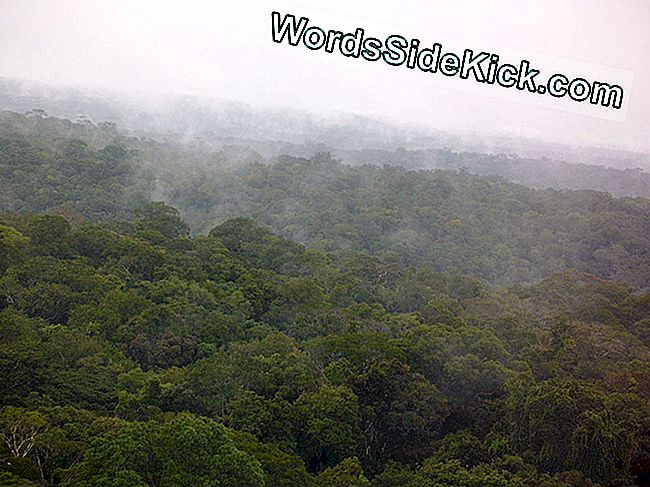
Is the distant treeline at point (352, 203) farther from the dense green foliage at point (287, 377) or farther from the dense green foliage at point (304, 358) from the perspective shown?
the dense green foliage at point (287, 377)

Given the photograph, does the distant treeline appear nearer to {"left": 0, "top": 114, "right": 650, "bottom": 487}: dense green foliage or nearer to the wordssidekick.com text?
{"left": 0, "top": 114, "right": 650, "bottom": 487}: dense green foliage

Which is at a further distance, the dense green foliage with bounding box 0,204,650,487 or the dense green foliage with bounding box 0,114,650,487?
the dense green foliage with bounding box 0,114,650,487

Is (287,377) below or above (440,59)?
below

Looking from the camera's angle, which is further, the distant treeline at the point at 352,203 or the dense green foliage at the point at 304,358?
the distant treeline at the point at 352,203

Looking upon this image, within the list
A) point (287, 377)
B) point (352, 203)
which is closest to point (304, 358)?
point (287, 377)

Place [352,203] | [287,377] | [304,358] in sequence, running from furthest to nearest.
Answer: [352,203], [304,358], [287,377]

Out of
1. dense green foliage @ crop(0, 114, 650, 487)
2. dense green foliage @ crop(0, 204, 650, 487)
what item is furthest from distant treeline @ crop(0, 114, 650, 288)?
dense green foliage @ crop(0, 204, 650, 487)

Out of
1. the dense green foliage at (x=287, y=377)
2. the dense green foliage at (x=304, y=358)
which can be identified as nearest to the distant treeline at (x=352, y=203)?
the dense green foliage at (x=304, y=358)

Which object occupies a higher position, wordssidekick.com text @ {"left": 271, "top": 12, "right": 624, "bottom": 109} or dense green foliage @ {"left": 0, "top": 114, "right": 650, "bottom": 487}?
wordssidekick.com text @ {"left": 271, "top": 12, "right": 624, "bottom": 109}

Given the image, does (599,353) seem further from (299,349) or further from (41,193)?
(41,193)

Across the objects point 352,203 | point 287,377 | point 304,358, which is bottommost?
point 287,377

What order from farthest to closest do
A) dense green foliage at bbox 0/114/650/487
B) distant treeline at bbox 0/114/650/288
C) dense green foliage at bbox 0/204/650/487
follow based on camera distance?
distant treeline at bbox 0/114/650/288 < dense green foliage at bbox 0/114/650/487 < dense green foliage at bbox 0/204/650/487

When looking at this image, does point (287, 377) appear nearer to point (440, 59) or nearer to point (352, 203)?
point (440, 59)

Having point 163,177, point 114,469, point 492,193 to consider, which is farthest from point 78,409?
point 492,193
